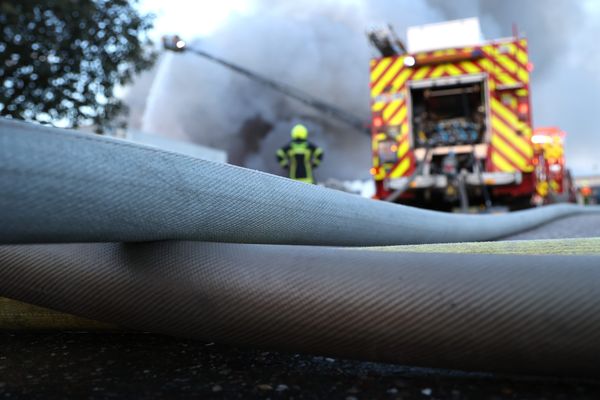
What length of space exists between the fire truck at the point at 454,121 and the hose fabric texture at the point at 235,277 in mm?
4480

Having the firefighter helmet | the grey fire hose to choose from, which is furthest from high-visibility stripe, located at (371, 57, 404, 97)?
the grey fire hose

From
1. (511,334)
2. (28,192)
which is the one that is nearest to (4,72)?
(28,192)

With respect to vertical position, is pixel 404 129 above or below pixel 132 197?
above

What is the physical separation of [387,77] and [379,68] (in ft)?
0.49

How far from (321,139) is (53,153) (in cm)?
1088

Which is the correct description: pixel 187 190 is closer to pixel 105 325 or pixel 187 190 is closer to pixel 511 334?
pixel 105 325

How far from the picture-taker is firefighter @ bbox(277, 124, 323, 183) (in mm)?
5871

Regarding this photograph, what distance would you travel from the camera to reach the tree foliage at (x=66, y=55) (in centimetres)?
577

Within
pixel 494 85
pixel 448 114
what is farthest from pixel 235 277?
pixel 448 114

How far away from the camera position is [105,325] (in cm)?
129

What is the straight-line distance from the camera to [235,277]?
991 mm

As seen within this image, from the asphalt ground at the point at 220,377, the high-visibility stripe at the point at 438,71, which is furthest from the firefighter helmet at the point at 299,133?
the asphalt ground at the point at 220,377

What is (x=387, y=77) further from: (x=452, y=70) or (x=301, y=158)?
(x=301, y=158)

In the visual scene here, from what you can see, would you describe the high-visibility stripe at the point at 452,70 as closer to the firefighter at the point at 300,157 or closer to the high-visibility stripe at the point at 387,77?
the high-visibility stripe at the point at 387,77
